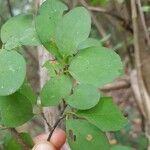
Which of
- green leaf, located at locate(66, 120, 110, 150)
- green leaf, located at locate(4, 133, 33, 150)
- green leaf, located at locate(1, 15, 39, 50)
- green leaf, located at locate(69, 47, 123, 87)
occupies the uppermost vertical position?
green leaf, located at locate(1, 15, 39, 50)

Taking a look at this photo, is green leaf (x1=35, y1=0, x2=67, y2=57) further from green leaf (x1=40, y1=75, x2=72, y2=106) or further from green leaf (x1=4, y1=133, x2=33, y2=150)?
green leaf (x1=4, y1=133, x2=33, y2=150)

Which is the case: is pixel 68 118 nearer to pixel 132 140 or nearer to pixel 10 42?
pixel 10 42

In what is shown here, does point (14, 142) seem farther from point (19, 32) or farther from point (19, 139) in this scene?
point (19, 32)

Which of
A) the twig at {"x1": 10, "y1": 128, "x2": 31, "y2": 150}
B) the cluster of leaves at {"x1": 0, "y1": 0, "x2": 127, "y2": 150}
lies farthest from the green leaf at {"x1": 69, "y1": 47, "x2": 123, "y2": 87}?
the twig at {"x1": 10, "y1": 128, "x2": 31, "y2": 150}

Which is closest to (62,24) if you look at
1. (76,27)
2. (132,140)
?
(76,27)

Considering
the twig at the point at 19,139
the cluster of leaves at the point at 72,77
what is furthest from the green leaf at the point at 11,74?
the twig at the point at 19,139

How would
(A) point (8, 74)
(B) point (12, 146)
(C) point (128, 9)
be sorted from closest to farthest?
(A) point (8, 74), (B) point (12, 146), (C) point (128, 9)

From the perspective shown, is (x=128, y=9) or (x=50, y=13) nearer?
(x=50, y=13)

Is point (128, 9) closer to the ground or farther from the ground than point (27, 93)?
closer to the ground
